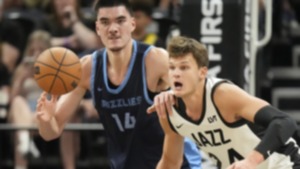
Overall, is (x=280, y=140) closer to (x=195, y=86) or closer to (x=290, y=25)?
(x=195, y=86)

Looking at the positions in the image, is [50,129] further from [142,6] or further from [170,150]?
[142,6]

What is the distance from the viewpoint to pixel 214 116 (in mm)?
6523

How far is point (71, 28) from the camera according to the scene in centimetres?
1103

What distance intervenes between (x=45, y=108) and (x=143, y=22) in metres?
2.94

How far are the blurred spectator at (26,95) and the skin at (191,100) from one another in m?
3.62

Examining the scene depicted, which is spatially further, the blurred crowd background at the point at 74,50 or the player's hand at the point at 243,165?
the blurred crowd background at the point at 74,50

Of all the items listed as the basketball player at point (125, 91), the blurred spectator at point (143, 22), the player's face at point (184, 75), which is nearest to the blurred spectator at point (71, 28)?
the blurred spectator at point (143, 22)

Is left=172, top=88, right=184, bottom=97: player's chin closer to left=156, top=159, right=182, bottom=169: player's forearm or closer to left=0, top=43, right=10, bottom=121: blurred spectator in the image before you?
left=156, top=159, right=182, bottom=169: player's forearm

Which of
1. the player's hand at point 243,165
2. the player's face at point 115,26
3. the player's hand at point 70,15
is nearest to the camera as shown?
the player's hand at point 243,165

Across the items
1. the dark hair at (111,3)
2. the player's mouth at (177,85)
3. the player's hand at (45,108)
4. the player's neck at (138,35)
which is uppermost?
the dark hair at (111,3)

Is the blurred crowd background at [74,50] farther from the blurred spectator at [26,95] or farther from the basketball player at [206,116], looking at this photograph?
the basketball player at [206,116]

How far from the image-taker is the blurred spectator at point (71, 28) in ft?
35.4

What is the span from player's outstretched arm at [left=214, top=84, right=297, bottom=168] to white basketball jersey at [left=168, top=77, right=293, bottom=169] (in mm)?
91

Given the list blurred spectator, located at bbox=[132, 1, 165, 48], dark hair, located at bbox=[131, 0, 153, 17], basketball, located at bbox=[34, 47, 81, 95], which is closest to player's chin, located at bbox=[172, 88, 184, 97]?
basketball, located at bbox=[34, 47, 81, 95]
